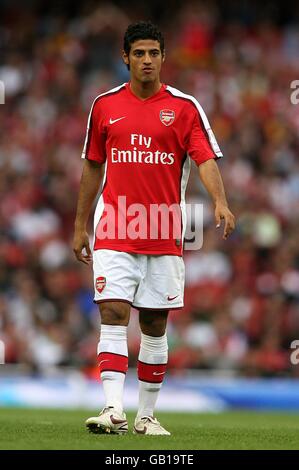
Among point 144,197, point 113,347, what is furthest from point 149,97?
point 113,347

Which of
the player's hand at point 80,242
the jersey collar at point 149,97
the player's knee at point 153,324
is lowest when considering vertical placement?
the player's knee at point 153,324

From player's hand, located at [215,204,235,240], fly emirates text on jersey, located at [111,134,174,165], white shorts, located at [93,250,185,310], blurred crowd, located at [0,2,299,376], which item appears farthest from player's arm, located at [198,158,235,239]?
blurred crowd, located at [0,2,299,376]

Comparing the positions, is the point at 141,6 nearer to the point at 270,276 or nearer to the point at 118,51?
the point at 118,51

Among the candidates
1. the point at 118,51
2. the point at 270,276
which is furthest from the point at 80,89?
the point at 270,276

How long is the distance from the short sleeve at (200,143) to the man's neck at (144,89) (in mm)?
303

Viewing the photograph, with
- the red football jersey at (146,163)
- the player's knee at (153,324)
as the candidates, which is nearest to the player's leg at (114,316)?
the red football jersey at (146,163)

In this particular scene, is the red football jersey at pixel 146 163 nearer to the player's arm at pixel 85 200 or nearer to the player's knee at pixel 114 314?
the player's arm at pixel 85 200

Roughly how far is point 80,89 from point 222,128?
2518mm

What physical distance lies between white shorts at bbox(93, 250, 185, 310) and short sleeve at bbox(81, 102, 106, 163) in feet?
2.12

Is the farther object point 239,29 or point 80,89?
point 239,29

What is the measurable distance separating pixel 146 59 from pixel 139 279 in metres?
1.40

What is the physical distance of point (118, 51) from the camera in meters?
19.9

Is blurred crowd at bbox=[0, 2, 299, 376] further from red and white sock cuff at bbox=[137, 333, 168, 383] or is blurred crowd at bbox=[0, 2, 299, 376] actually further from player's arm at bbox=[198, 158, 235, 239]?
player's arm at bbox=[198, 158, 235, 239]

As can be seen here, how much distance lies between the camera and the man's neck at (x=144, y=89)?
25.3ft
